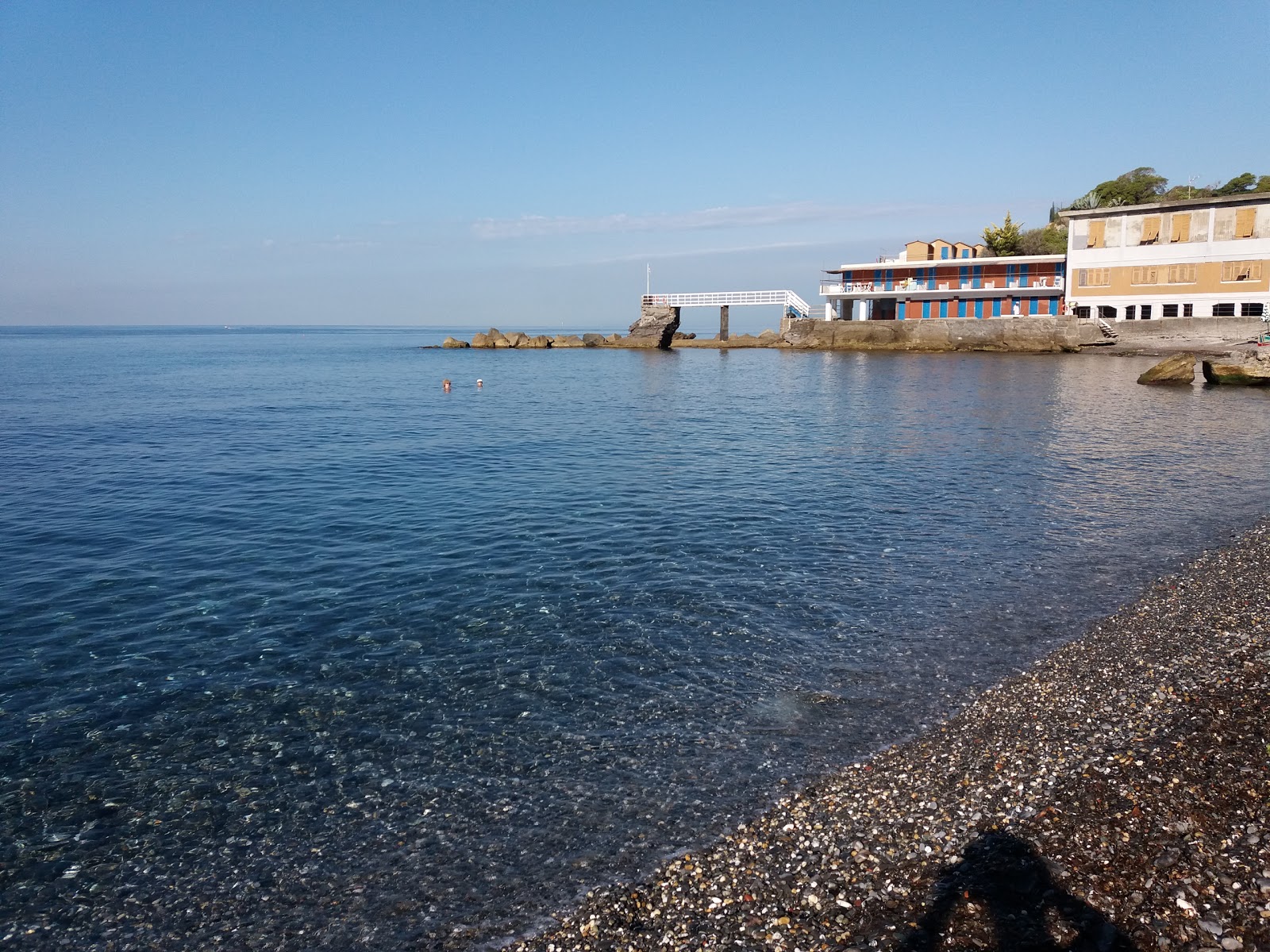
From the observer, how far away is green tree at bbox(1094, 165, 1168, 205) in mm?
96938

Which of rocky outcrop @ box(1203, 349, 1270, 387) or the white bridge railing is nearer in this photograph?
rocky outcrop @ box(1203, 349, 1270, 387)

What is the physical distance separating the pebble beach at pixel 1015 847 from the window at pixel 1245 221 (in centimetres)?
7023

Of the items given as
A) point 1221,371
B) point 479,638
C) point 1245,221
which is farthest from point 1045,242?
point 479,638

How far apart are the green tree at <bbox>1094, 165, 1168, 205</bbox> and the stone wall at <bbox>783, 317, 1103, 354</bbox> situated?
32.9 m

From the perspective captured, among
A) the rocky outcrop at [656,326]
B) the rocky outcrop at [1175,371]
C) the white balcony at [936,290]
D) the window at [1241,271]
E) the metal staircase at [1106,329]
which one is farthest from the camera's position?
the rocky outcrop at [656,326]

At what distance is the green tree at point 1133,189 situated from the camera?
96.9 metres

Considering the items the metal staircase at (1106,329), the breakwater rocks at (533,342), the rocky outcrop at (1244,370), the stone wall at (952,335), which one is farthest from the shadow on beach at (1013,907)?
the breakwater rocks at (533,342)

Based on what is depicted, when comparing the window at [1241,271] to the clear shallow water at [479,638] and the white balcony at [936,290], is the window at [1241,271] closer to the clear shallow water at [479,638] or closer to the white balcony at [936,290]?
the white balcony at [936,290]

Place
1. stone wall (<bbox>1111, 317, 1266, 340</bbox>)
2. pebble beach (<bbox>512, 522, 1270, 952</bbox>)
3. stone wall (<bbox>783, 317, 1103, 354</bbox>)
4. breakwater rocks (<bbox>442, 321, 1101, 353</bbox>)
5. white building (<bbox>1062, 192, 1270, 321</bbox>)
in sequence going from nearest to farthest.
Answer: pebble beach (<bbox>512, 522, 1270, 952</bbox>)
stone wall (<bbox>1111, 317, 1266, 340</bbox>)
white building (<bbox>1062, 192, 1270, 321</bbox>)
stone wall (<bbox>783, 317, 1103, 354</bbox>)
breakwater rocks (<bbox>442, 321, 1101, 353</bbox>)

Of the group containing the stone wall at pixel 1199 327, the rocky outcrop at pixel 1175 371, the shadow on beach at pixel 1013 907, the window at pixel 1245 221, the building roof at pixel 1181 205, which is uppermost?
the building roof at pixel 1181 205

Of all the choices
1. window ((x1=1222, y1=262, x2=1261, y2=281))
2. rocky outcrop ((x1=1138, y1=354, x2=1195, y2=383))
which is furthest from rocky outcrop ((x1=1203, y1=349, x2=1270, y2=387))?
window ((x1=1222, y1=262, x2=1261, y2=281))

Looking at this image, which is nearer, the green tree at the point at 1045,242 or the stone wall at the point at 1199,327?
the stone wall at the point at 1199,327

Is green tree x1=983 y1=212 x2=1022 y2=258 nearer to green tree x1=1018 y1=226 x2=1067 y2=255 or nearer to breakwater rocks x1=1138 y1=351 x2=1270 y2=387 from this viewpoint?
green tree x1=1018 y1=226 x2=1067 y2=255

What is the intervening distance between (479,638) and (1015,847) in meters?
8.23
